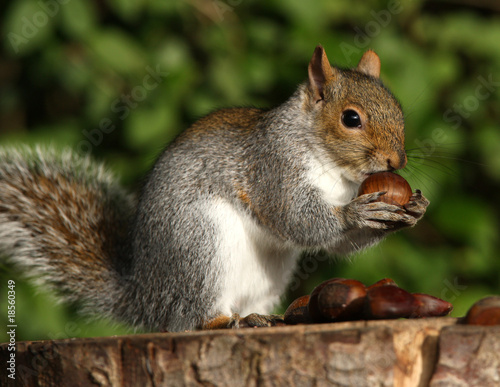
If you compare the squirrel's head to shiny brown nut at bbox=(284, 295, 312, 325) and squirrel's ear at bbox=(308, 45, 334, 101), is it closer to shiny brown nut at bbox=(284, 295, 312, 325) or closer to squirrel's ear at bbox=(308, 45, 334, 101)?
squirrel's ear at bbox=(308, 45, 334, 101)

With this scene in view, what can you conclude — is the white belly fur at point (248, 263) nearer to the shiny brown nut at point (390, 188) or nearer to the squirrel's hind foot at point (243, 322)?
the squirrel's hind foot at point (243, 322)

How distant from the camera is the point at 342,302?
1.03m

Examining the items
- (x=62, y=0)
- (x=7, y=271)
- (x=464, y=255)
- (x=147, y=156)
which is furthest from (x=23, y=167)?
(x=464, y=255)

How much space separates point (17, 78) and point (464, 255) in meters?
1.72

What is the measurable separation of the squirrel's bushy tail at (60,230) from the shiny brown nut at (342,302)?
0.66m

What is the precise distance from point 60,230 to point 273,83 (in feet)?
2.76

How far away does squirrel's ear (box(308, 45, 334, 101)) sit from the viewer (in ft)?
4.97

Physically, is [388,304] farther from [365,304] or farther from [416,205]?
[416,205]

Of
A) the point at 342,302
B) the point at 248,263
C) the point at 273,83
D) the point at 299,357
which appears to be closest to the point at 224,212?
the point at 248,263

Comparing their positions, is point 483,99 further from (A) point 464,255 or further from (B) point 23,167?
(B) point 23,167

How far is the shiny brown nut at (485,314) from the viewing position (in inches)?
36.2

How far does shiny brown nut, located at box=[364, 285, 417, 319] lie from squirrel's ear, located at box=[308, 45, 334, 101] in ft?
2.13

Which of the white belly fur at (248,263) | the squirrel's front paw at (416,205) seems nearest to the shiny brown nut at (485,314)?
the squirrel's front paw at (416,205)

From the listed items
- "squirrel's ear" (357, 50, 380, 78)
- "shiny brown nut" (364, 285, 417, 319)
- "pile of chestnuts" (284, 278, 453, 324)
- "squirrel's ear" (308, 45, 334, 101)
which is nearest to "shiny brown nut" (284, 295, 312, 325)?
"pile of chestnuts" (284, 278, 453, 324)
